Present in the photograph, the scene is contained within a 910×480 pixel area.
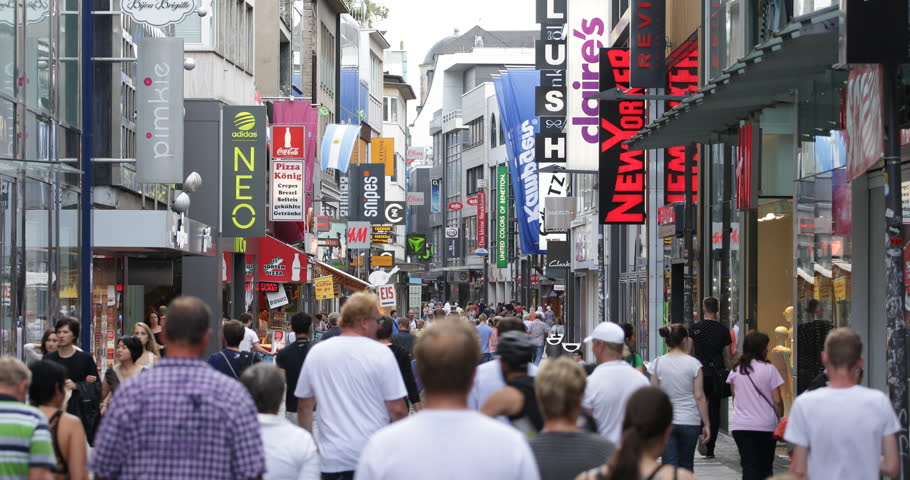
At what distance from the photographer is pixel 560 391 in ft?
19.5

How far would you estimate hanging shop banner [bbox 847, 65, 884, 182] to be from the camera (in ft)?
31.6

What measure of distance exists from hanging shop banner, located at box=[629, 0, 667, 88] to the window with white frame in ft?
277

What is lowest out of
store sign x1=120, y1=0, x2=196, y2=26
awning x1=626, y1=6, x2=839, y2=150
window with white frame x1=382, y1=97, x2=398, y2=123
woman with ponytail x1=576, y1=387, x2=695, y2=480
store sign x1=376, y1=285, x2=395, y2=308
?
store sign x1=376, y1=285, x2=395, y2=308

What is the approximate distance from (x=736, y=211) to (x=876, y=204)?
22.8ft

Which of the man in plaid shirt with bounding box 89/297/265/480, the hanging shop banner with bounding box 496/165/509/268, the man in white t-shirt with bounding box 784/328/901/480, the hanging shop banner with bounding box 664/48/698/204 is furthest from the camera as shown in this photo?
the hanging shop banner with bounding box 496/165/509/268

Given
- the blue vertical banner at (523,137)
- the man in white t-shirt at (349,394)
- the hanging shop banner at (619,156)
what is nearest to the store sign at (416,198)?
the blue vertical banner at (523,137)

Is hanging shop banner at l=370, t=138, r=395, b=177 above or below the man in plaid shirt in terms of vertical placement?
→ above

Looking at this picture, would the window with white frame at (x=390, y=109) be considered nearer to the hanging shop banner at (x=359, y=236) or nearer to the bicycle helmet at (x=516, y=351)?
the hanging shop banner at (x=359, y=236)

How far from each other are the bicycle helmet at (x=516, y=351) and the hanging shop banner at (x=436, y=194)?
111 metres

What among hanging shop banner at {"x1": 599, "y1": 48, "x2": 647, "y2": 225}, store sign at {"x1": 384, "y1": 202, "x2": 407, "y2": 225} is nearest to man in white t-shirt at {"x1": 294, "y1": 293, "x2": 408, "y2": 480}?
hanging shop banner at {"x1": 599, "y1": 48, "x2": 647, "y2": 225}

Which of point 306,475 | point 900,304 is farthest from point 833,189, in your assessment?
point 306,475

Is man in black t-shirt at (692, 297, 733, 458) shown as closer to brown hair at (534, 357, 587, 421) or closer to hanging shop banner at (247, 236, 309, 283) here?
brown hair at (534, 357, 587, 421)

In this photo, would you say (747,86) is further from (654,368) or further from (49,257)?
(49,257)

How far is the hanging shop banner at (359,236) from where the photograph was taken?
5888 cm
